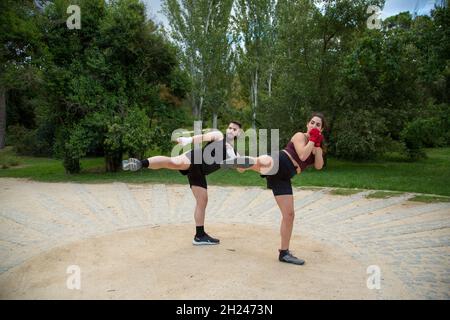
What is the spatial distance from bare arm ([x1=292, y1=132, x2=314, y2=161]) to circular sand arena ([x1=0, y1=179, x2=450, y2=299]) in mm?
1405

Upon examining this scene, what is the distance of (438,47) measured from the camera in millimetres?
10469

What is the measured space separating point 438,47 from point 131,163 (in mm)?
9082

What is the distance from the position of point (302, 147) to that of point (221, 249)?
193 centimetres

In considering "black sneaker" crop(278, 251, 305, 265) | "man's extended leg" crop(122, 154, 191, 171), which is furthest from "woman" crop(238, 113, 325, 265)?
"man's extended leg" crop(122, 154, 191, 171)

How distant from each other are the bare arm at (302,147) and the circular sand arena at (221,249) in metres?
1.41

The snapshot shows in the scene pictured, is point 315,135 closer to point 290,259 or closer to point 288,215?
point 288,215

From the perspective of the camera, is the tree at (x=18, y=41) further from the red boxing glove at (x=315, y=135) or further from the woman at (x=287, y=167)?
the red boxing glove at (x=315, y=135)

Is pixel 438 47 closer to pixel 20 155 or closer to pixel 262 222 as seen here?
pixel 262 222

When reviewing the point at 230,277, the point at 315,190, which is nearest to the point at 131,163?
the point at 230,277

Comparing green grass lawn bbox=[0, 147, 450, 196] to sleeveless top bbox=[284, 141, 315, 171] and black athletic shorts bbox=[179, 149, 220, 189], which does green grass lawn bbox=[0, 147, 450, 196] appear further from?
sleeveless top bbox=[284, 141, 315, 171]

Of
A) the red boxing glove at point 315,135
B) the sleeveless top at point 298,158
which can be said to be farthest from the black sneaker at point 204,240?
the red boxing glove at point 315,135

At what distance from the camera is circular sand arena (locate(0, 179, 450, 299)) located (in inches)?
170

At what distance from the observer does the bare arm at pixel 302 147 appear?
4941 mm
